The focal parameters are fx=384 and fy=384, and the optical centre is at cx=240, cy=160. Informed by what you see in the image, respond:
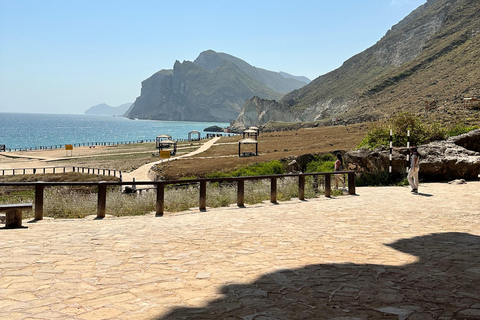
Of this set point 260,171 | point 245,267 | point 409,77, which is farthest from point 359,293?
point 409,77

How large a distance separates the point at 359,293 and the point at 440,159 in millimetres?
14130

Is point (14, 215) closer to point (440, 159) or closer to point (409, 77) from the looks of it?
point (440, 159)

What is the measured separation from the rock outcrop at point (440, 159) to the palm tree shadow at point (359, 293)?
462 inches

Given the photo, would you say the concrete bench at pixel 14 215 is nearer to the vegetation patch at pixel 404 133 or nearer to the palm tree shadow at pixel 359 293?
the palm tree shadow at pixel 359 293

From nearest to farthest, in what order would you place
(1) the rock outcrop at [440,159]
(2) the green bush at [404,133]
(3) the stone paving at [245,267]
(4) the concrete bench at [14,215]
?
1. (3) the stone paving at [245,267]
2. (4) the concrete bench at [14,215]
3. (1) the rock outcrop at [440,159]
4. (2) the green bush at [404,133]

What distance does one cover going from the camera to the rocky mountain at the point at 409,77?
71188mm

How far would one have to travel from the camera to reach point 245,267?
560 cm

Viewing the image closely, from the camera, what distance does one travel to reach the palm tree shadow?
12.7 ft

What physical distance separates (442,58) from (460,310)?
102 m

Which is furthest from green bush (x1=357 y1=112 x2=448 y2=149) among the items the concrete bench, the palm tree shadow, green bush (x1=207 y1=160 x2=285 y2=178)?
the concrete bench

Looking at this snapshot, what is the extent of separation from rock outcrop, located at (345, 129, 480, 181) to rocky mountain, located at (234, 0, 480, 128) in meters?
30.1

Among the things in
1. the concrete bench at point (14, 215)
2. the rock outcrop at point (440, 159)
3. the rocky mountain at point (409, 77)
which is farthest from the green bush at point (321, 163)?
the rocky mountain at point (409, 77)

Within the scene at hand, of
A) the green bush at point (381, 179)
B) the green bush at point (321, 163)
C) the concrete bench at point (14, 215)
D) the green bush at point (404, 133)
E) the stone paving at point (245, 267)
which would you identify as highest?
the green bush at point (404, 133)

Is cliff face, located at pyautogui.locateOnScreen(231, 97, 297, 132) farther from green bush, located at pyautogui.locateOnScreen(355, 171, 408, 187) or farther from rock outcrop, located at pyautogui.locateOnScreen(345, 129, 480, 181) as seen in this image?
green bush, located at pyautogui.locateOnScreen(355, 171, 408, 187)
